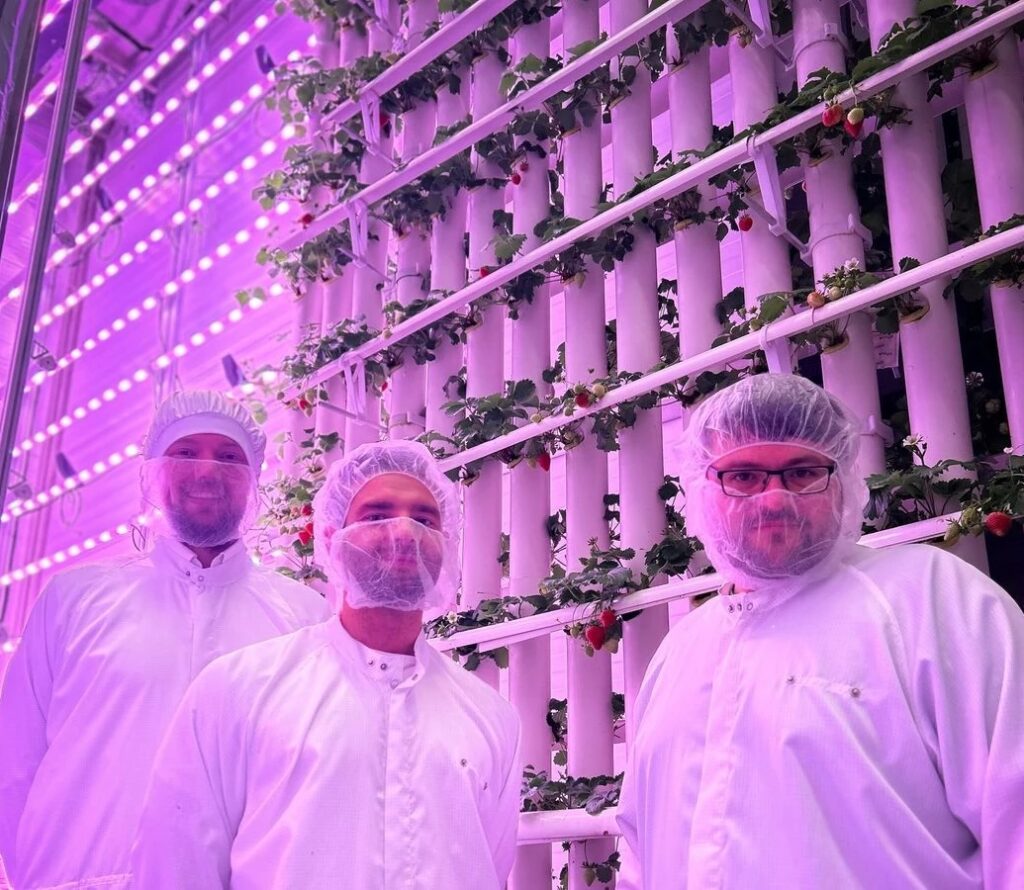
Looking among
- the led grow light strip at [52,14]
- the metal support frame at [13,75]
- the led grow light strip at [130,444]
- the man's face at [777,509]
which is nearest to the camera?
the metal support frame at [13,75]

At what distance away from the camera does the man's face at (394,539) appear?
228 centimetres

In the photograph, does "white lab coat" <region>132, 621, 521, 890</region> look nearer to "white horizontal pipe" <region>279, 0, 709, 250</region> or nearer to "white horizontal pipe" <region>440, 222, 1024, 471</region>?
"white horizontal pipe" <region>440, 222, 1024, 471</region>

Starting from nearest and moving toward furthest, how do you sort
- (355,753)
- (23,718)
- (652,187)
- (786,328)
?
(355,753) < (23,718) < (786,328) < (652,187)

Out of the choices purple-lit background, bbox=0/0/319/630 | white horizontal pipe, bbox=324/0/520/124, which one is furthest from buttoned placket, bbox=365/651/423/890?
purple-lit background, bbox=0/0/319/630

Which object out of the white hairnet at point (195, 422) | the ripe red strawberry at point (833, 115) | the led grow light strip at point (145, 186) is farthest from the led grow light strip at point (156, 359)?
the ripe red strawberry at point (833, 115)

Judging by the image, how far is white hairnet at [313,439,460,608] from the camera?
2.29m

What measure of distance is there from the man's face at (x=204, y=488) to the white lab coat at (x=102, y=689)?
0.21 ft

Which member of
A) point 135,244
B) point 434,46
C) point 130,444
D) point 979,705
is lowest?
point 979,705

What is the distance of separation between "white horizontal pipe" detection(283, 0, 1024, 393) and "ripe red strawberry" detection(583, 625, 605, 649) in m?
0.82

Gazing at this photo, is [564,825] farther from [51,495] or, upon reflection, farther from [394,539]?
[51,495]

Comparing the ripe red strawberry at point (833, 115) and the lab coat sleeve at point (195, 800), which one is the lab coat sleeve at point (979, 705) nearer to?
the lab coat sleeve at point (195, 800)

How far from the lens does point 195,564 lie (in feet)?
8.98

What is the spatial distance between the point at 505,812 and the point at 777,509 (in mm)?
855

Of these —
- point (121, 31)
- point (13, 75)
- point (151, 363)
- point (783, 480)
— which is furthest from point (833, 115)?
point (121, 31)
